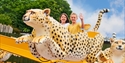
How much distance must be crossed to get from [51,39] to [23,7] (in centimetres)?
1579

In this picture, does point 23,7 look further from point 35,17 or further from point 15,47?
point 35,17

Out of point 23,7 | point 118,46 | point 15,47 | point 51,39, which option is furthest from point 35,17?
point 23,7

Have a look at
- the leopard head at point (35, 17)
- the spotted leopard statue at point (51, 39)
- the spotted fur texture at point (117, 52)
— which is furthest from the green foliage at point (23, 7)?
the leopard head at point (35, 17)

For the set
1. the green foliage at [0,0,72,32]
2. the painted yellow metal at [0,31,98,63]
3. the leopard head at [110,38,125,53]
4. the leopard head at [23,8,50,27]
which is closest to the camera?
the leopard head at [23,8,50,27]

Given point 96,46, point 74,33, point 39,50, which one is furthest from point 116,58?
point 39,50

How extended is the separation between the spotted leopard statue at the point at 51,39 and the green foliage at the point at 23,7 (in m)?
13.4

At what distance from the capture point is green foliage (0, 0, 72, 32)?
17625mm

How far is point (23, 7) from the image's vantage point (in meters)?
18.7

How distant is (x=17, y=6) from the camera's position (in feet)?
65.2

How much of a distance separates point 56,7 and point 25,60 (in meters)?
11.9

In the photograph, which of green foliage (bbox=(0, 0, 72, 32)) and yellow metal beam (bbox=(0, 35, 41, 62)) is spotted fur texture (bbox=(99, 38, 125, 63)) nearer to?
yellow metal beam (bbox=(0, 35, 41, 62))

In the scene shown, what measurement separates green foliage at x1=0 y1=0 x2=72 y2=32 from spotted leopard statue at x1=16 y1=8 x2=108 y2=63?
13367 millimetres

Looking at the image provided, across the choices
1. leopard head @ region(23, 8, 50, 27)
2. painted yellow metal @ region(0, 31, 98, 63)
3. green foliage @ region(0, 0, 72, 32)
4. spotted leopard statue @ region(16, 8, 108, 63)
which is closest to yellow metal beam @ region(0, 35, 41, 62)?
painted yellow metal @ region(0, 31, 98, 63)

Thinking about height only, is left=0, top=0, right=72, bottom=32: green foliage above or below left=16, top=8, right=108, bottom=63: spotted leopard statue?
above
